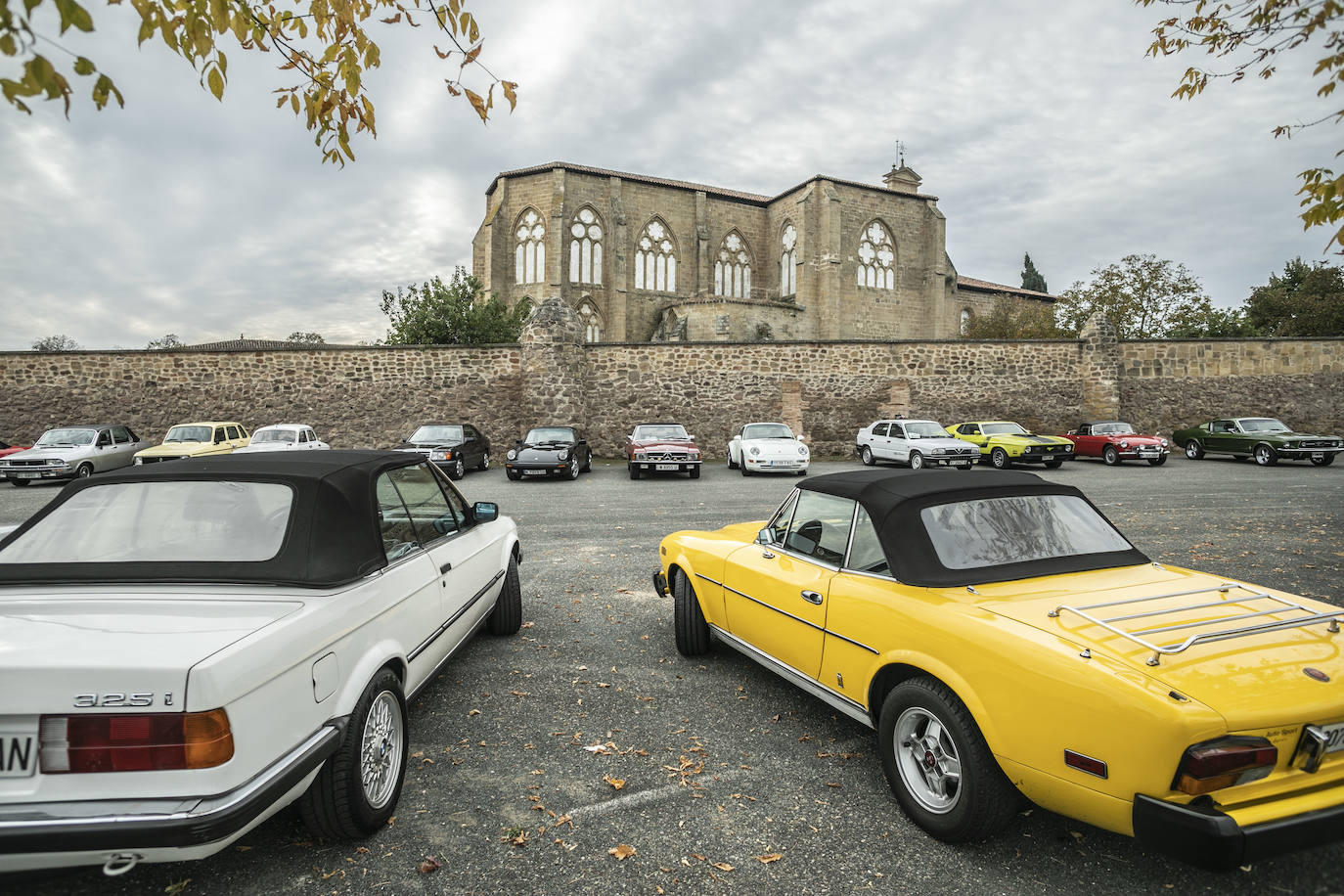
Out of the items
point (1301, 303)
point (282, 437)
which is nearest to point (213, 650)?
point (282, 437)

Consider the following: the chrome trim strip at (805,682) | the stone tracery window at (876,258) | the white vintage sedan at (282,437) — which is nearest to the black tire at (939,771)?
the chrome trim strip at (805,682)

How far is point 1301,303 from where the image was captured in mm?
40406

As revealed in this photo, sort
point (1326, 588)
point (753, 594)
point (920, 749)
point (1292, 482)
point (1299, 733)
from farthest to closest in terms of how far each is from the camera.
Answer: point (1292, 482) < point (1326, 588) < point (753, 594) < point (920, 749) < point (1299, 733)

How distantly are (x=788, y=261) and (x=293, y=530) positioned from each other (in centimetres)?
4484

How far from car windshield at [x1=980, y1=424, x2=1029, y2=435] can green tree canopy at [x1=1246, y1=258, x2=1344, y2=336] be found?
3021cm

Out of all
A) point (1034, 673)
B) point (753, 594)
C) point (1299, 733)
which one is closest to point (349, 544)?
point (753, 594)

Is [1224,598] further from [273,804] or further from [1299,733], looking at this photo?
[273,804]

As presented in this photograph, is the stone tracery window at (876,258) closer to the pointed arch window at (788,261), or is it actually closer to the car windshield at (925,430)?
the pointed arch window at (788,261)

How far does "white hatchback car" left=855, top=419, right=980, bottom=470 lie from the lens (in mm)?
18094

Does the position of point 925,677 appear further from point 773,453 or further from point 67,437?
point 67,437

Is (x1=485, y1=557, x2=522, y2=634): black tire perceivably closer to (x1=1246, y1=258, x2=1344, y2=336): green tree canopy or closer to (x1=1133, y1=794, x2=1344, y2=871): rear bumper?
(x1=1133, y1=794, x2=1344, y2=871): rear bumper

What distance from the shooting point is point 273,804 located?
7.09 feet

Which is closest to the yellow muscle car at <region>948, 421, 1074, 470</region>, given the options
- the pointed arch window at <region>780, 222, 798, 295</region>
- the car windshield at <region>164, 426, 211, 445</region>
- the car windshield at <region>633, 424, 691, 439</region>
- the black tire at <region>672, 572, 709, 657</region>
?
the car windshield at <region>633, 424, 691, 439</region>

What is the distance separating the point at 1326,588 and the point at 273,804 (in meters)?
8.16
